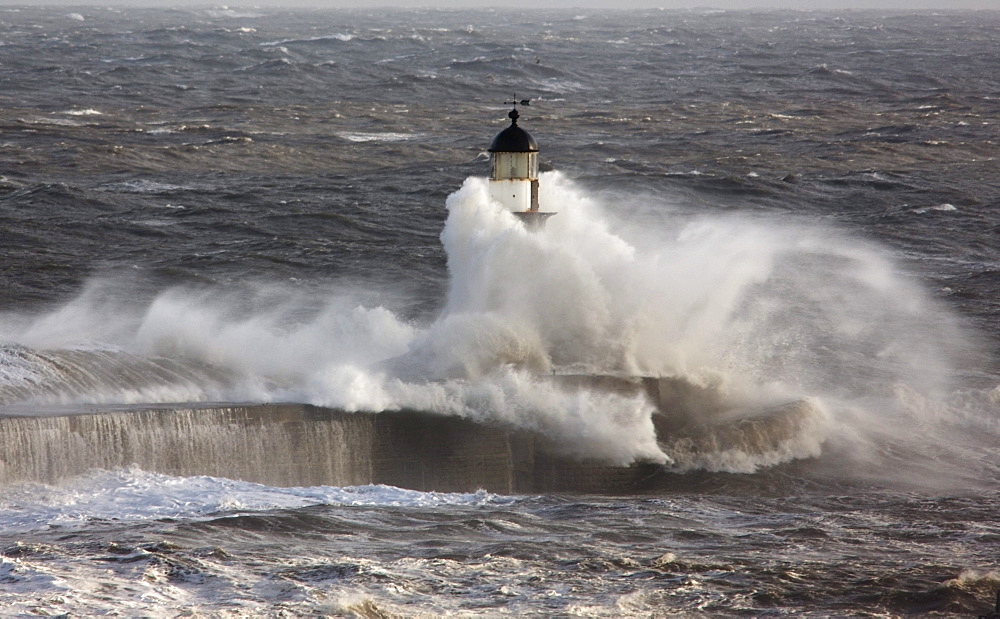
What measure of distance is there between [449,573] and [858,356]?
11.1 meters

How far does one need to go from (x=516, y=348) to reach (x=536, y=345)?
1.07 feet

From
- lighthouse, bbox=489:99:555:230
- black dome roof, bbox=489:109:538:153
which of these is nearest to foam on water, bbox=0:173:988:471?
lighthouse, bbox=489:99:555:230

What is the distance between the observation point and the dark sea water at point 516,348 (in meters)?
9.98

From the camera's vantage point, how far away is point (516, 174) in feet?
47.5

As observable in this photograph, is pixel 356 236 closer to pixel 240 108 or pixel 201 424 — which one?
Answer: pixel 201 424

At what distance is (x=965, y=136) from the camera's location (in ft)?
150

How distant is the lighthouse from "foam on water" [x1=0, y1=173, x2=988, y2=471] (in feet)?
0.67

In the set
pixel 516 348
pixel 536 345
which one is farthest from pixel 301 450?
pixel 536 345

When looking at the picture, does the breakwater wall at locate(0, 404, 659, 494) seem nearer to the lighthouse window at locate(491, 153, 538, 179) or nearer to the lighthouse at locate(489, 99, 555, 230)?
the lighthouse at locate(489, 99, 555, 230)

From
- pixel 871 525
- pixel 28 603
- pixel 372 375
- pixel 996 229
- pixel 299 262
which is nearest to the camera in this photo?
pixel 28 603

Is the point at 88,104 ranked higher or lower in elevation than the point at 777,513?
higher

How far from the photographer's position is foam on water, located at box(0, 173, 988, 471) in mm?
13469

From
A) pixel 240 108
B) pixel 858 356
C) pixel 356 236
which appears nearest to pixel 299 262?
pixel 356 236

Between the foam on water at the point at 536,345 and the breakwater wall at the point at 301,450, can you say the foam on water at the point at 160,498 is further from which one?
the foam on water at the point at 536,345
